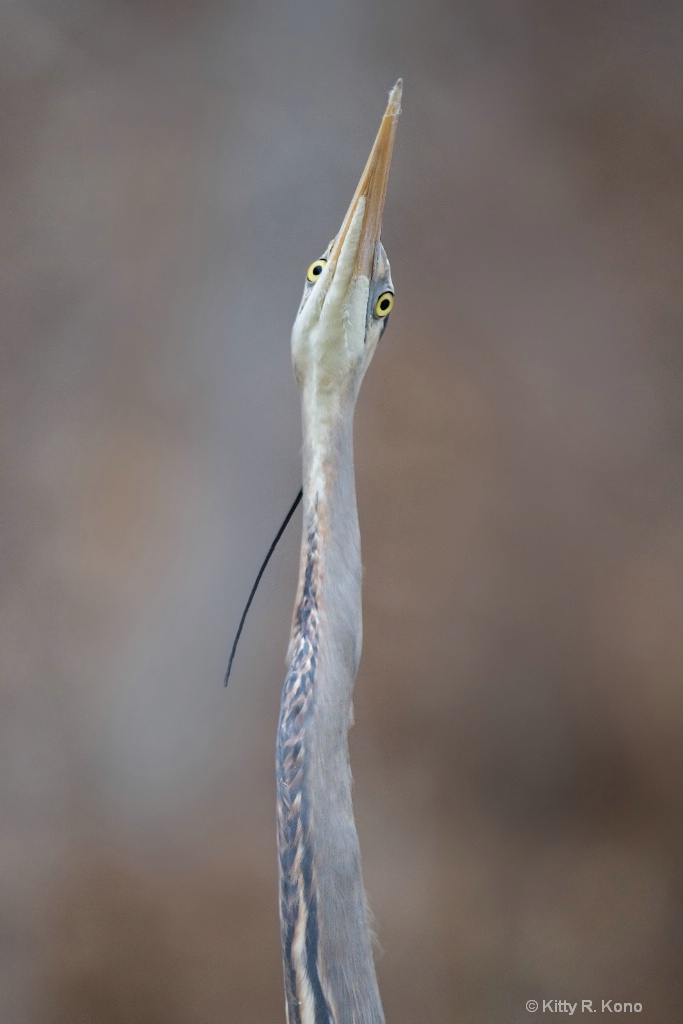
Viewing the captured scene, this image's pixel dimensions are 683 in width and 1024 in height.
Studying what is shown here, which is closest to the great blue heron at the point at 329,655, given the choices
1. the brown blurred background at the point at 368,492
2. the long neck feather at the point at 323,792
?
the long neck feather at the point at 323,792

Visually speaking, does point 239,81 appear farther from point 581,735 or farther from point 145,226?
point 581,735

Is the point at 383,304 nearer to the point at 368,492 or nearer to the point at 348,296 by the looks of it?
the point at 348,296

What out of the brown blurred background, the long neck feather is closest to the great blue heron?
the long neck feather

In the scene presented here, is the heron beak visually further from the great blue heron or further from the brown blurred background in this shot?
the brown blurred background

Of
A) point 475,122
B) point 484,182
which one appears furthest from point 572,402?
point 475,122

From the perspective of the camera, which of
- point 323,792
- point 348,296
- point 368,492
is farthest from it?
point 368,492

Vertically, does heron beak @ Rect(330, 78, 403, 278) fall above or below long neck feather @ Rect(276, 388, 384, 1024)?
above

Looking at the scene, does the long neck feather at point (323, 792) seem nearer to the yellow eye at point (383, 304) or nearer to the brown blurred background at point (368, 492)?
the yellow eye at point (383, 304)

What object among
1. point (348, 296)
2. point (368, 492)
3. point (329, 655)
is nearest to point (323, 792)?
point (329, 655)
